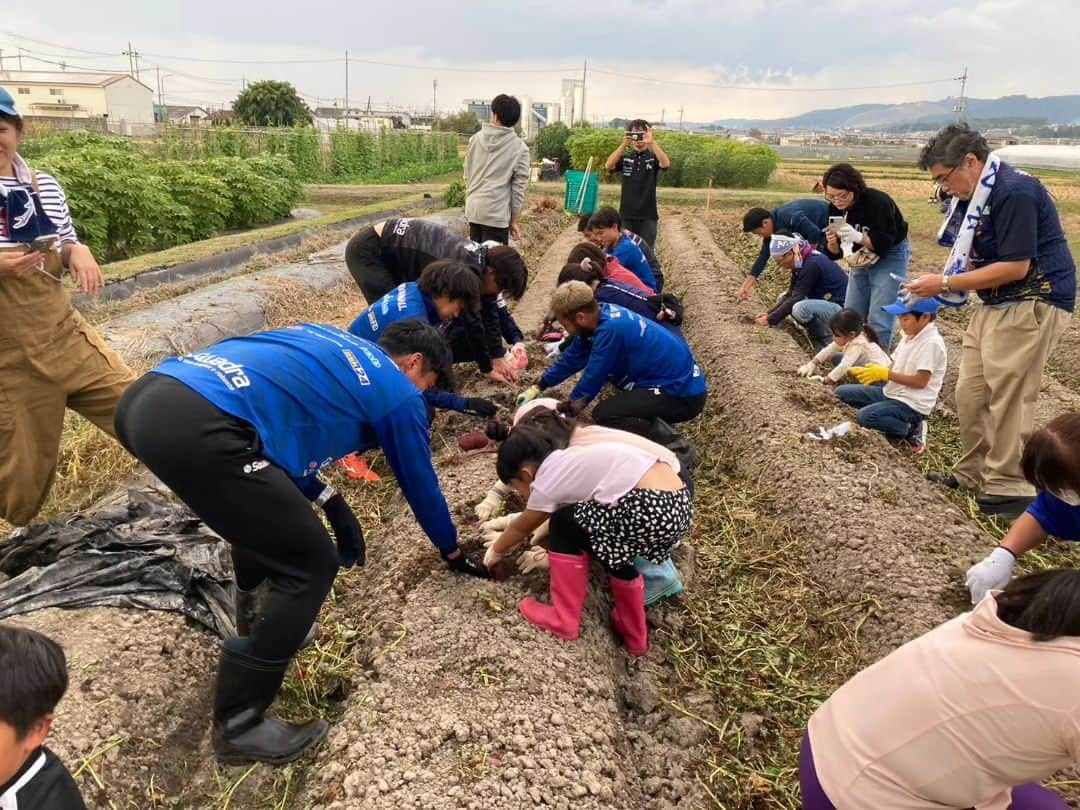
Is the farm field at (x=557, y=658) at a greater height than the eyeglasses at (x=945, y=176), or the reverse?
the eyeglasses at (x=945, y=176)

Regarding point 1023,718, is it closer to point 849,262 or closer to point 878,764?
point 878,764

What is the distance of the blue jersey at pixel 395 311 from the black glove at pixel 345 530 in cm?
134

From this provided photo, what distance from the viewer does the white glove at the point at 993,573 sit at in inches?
111

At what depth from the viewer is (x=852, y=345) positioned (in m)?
5.66

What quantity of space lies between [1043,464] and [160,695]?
9.54 feet

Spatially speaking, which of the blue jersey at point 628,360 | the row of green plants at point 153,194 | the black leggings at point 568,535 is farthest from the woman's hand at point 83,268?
the row of green plants at point 153,194

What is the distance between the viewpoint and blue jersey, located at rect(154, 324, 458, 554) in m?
2.04

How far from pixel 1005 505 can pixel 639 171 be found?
5.19 meters

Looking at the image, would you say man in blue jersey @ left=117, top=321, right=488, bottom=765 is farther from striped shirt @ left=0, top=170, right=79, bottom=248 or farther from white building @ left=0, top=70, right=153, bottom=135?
white building @ left=0, top=70, right=153, bottom=135

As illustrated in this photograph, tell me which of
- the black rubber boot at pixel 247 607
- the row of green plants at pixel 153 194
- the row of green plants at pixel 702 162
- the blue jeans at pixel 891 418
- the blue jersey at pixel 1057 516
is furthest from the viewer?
the row of green plants at pixel 702 162

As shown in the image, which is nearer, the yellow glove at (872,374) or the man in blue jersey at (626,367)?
the man in blue jersey at (626,367)

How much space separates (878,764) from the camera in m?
1.72

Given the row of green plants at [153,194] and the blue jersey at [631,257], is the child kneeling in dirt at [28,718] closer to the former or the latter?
the blue jersey at [631,257]

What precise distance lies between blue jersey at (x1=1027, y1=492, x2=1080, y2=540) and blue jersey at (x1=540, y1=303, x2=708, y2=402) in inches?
81.8
